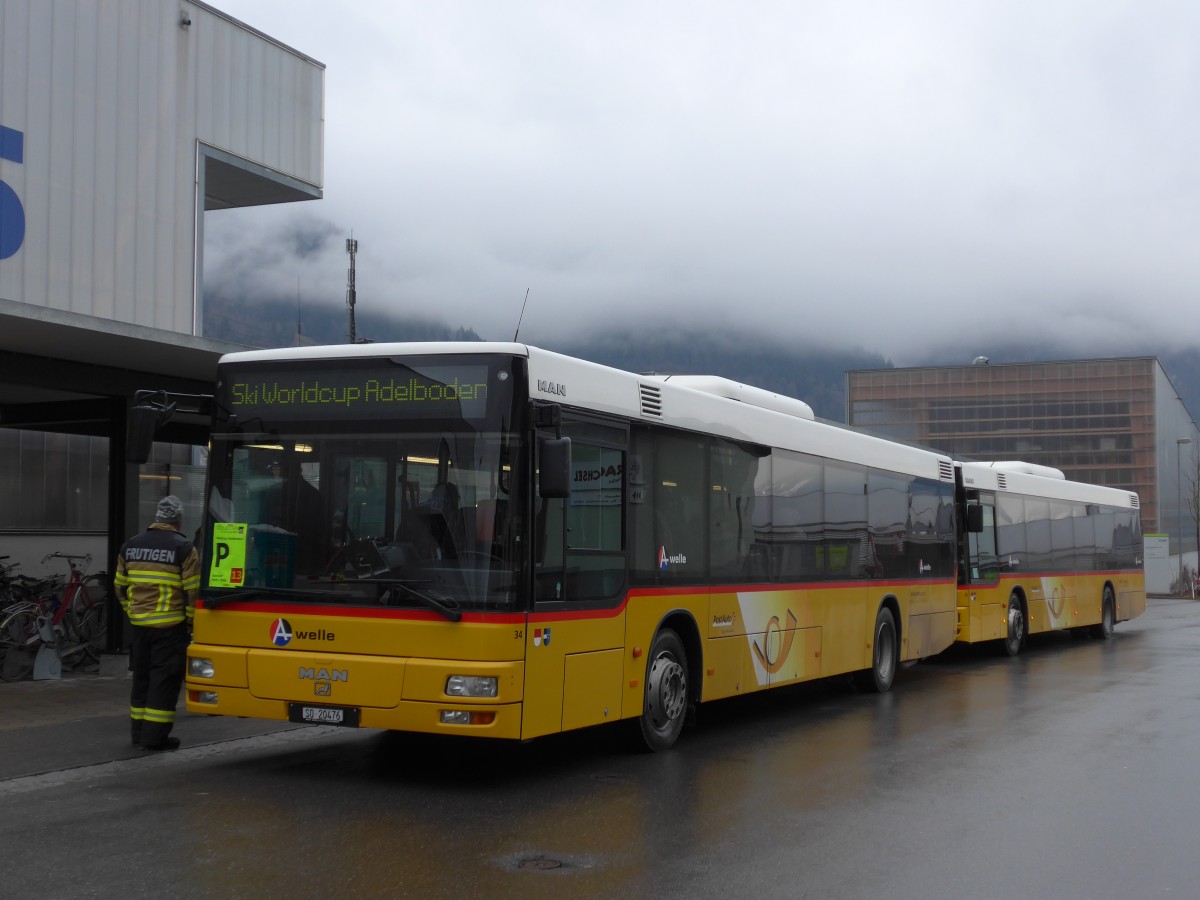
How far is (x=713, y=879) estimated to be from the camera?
20.7 feet

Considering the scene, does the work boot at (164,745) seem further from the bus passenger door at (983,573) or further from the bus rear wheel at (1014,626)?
the bus rear wheel at (1014,626)

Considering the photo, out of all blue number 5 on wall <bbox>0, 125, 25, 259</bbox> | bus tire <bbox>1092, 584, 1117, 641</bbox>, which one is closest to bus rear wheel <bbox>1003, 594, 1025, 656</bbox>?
bus tire <bbox>1092, 584, 1117, 641</bbox>

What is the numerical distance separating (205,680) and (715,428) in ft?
15.4

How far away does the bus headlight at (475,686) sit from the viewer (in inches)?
318

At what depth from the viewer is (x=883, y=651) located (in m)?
15.0

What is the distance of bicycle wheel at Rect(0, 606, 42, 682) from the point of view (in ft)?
46.2

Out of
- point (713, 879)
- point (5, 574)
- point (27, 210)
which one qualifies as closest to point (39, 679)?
point (5, 574)

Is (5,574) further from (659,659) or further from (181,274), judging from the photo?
(659,659)

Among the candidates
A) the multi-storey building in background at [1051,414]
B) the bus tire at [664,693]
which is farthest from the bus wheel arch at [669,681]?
the multi-storey building in background at [1051,414]

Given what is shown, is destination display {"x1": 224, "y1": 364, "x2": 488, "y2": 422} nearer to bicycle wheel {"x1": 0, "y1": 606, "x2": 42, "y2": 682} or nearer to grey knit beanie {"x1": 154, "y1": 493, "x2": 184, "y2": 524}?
grey knit beanie {"x1": 154, "y1": 493, "x2": 184, "y2": 524}

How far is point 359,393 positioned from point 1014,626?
1542cm

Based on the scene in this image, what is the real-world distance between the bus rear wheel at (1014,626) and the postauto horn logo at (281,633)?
15.0 metres

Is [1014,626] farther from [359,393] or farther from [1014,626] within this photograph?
[359,393]

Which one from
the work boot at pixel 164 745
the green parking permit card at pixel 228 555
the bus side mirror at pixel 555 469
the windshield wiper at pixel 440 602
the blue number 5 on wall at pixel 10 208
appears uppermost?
the blue number 5 on wall at pixel 10 208
